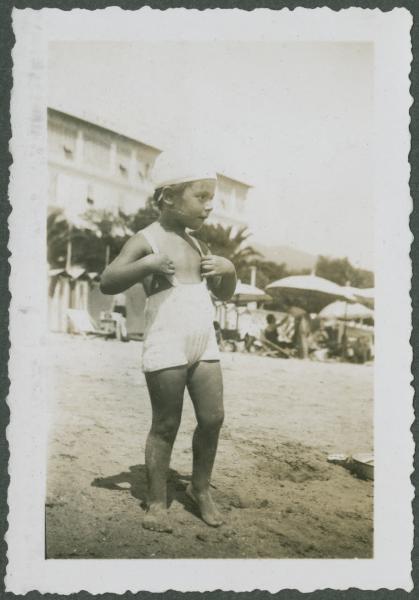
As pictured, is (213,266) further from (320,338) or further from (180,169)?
(320,338)

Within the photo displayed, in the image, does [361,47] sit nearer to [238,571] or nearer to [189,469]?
[189,469]

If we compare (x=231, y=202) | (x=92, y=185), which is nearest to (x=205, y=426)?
(x=231, y=202)

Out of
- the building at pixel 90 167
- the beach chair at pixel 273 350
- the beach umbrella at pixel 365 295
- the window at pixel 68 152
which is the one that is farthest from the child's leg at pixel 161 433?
the window at pixel 68 152

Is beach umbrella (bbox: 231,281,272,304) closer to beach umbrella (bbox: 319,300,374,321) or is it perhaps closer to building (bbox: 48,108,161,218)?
beach umbrella (bbox: 319,300,374,321)

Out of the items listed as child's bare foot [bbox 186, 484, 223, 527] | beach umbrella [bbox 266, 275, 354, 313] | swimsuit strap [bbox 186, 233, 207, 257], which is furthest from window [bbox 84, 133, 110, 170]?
child's bare foot [bbox 186, 484, 223, 527]

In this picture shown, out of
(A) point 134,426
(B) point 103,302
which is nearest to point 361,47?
(B) point 103,302
